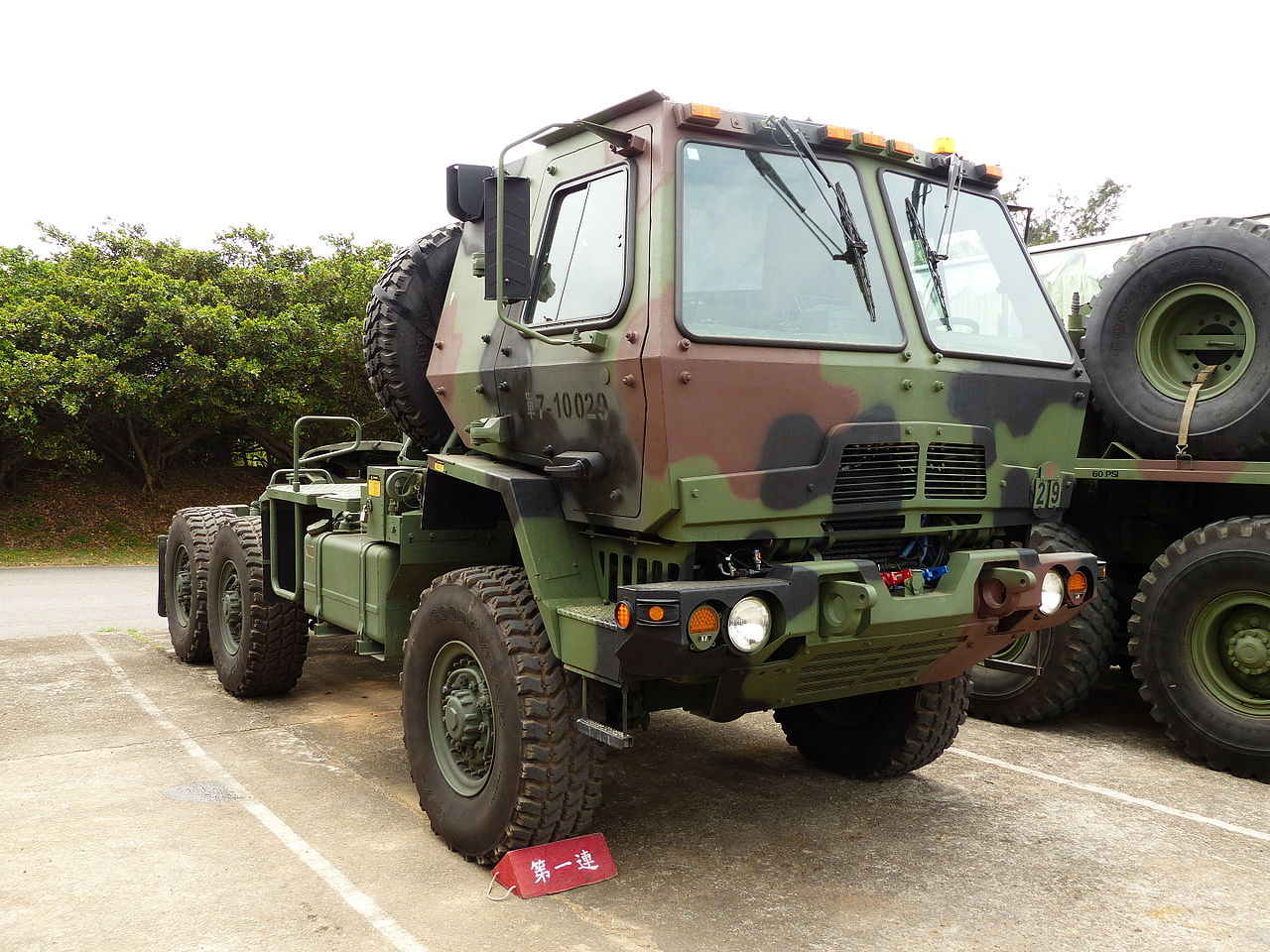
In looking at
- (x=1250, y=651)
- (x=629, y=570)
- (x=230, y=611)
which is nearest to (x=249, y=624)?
(x=230, y=611)

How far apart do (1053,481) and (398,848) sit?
9.88 ft

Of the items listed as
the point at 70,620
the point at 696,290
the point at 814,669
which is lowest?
the point at 70,620

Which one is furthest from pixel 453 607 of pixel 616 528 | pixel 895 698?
pixel 895 698

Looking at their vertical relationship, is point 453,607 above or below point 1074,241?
below

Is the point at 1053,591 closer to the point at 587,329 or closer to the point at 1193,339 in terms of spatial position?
the point at 587,329

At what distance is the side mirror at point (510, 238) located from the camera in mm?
3949

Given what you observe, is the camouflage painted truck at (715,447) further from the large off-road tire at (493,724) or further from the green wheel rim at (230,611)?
the green wheel rim at (230,611)

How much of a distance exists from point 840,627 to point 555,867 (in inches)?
54.9

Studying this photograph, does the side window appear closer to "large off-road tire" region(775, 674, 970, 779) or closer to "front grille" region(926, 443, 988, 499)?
"front grille" region(926, 443, 988, 499)

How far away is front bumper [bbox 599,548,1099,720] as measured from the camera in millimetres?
3578

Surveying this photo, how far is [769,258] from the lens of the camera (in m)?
4.03

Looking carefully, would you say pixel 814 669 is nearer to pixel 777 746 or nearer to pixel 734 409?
pixel 734 409

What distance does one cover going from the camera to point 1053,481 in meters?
4.58

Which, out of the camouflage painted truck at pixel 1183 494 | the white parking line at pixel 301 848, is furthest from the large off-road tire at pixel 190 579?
the camouflage painted truck at pixel 1183 494
